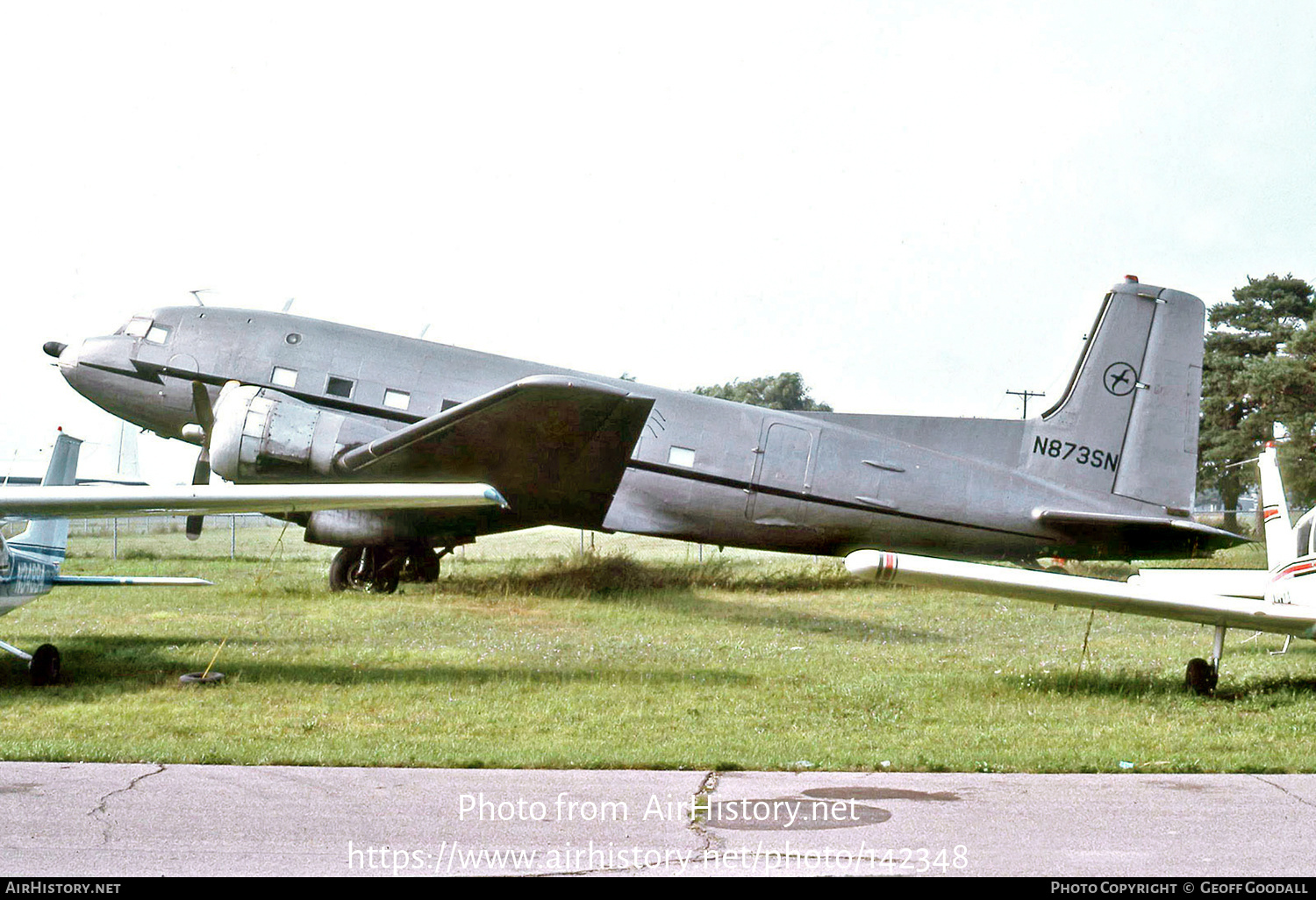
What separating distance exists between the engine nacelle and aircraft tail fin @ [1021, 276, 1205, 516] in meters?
10.3

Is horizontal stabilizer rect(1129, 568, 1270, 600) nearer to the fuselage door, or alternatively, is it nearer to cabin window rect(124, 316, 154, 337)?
the fuselage door

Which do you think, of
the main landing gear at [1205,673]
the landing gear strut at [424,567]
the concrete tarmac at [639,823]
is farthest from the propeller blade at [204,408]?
the main landing gear at [1205,673]

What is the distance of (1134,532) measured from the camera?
619 inches

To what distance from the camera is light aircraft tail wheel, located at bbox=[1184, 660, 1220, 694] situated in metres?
10.1

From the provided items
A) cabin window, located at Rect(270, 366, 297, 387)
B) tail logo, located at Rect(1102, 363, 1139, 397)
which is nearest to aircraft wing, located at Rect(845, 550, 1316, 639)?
tail logo, located at Rect(1102, 363, 1139, 397)

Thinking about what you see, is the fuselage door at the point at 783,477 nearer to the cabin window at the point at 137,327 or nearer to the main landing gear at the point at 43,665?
the main landing gear at the point at 43,665

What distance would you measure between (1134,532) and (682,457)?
649 centimetres

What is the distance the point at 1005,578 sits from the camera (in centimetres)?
959

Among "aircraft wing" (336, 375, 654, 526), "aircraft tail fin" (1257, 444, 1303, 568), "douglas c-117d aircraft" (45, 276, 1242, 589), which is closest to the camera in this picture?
"aircraft tail fin" (1257, 444, 1303, 568)

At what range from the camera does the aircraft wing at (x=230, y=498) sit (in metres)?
9.13

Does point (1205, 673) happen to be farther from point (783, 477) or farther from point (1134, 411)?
point (783, 477)

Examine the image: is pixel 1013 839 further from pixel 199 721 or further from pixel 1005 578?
pixel 199 721

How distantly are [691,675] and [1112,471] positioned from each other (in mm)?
8632
